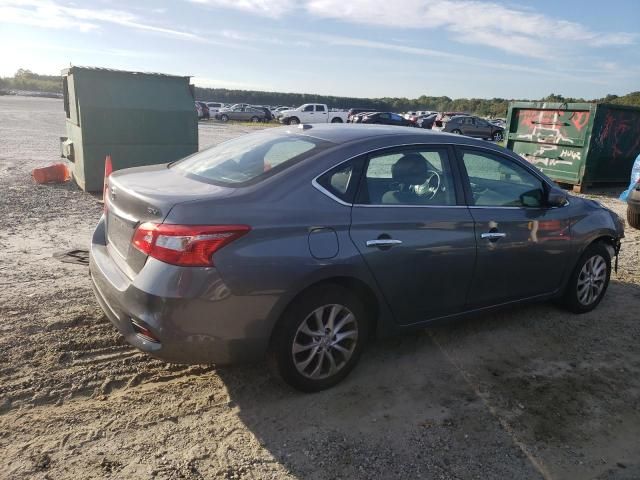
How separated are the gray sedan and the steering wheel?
10mm

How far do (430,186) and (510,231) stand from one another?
0.78 metres

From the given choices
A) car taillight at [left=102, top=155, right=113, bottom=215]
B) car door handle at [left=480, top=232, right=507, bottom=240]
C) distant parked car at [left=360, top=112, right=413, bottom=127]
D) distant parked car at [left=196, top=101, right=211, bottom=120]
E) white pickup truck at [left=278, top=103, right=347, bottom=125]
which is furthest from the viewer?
distant parked car at [left=196, top=101, right=211, bottom=120]

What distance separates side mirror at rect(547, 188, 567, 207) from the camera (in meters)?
4.38

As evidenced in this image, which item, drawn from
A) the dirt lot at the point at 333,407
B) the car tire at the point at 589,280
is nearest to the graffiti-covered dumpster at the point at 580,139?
the car tire at the point at 589,280

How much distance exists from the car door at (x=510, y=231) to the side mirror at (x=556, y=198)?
1.8 inches

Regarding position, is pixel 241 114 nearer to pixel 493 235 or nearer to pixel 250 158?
pixel 250 158

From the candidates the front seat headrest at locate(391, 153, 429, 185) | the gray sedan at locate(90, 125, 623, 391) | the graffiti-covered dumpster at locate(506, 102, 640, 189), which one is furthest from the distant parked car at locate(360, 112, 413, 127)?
the front seat headrest at locate(391, 153, 429, 185)

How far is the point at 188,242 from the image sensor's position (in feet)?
9.12

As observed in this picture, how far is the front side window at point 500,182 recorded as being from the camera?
13.2 ft

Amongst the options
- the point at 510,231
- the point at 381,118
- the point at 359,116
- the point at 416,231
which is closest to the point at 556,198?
the point at 510,231

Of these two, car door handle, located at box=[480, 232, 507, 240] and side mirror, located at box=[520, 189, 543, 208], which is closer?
car door handle, located at box=[480, 232, 507, 240]

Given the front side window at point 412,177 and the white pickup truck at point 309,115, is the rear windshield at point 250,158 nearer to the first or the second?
the front side window at point 412,177

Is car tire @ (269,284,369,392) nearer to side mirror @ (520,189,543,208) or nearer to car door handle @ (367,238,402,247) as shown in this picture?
car door handle @ (367,238,402,247)

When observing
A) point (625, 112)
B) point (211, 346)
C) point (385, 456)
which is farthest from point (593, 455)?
point (625, 112)
